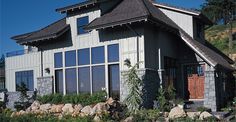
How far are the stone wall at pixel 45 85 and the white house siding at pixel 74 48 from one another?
0.39 metres

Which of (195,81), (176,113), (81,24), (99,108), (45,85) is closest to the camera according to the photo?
(176,113)

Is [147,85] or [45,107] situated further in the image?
[45,107]

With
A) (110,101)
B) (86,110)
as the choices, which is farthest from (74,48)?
(86,110)

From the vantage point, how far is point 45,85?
82.1 ft

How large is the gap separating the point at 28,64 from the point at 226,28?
47506 millimetres

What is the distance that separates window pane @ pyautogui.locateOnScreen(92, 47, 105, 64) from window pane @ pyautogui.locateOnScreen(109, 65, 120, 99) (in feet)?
2.65

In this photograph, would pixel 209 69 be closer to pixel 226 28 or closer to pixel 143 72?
pixel 143 72

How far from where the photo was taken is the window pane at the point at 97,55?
72.8ft

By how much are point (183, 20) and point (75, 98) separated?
9.39 m

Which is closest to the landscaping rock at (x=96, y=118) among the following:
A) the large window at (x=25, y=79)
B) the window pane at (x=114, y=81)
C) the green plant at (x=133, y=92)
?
the green plant at (x=133, y=92)

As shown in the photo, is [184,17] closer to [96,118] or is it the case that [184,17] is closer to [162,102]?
[162,102]

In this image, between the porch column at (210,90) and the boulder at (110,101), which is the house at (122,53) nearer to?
the porch column at (210,90)

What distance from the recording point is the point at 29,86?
27359 mm

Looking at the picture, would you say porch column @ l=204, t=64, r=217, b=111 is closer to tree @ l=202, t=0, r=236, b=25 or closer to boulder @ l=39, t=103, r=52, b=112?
boulder @ l=39, t=103, r=52, b=112
